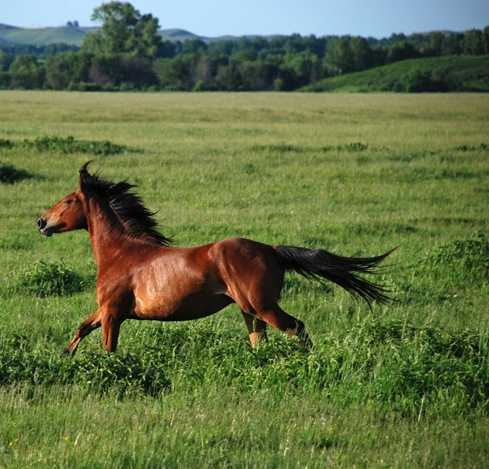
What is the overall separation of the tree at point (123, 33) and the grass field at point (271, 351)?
140 m

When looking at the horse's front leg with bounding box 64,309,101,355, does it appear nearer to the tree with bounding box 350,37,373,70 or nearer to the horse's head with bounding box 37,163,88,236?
the horse's head with bounding box 37,163,88,236

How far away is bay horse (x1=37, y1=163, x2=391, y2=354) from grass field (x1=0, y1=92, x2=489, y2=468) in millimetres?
297

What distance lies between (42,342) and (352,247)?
6.84 metres

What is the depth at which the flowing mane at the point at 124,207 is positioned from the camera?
8.53 metres

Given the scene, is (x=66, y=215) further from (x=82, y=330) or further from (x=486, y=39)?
(x=486, y=39)

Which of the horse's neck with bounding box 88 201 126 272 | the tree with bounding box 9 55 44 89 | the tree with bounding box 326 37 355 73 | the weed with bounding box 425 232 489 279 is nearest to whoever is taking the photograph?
the horse's neck with bounding box 88 201 126 272

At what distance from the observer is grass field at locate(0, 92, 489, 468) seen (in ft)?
19.4

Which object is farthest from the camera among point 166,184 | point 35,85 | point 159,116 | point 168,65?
point 168,65

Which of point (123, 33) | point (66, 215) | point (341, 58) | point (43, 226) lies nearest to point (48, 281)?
point (43, 226)

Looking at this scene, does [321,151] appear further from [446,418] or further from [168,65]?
[168,65]

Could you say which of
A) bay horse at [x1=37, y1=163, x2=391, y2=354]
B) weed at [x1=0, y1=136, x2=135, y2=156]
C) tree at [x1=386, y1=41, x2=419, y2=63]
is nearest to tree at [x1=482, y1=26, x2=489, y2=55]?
tree at [x1=386, y1=41, x2=419, y2=63]

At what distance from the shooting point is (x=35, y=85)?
374 feet

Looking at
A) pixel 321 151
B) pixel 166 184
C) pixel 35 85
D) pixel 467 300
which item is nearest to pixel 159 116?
pixel 321 151

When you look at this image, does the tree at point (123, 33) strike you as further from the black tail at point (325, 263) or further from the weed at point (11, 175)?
the black tail at point (325, 263)
